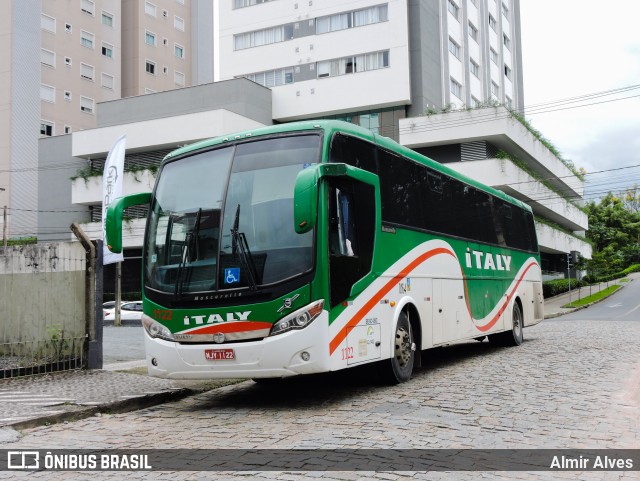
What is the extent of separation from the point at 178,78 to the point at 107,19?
30.1 feet

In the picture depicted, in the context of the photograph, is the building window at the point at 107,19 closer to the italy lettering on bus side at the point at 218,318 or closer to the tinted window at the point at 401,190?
the tinted window at the point at 401,190

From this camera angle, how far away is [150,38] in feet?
209

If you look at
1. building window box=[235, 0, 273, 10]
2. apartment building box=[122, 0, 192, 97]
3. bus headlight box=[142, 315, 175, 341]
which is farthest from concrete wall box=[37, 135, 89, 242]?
bus headlight box=[142, 315, 175, 341]

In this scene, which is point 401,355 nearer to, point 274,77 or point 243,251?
point 243,251

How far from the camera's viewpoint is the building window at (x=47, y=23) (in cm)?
5400

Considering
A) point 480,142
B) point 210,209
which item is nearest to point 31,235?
point 480,142

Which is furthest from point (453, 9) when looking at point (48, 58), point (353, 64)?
point (48, 58)

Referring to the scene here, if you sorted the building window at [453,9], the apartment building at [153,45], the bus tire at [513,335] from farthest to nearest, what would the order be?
the apartment building at [153,45] < the building window at [453,9] < the bus tire at [513,335]

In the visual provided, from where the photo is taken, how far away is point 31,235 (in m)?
53.4

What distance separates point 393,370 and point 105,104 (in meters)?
44.5

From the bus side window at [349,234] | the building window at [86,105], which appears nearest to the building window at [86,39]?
the building window at [86,105]

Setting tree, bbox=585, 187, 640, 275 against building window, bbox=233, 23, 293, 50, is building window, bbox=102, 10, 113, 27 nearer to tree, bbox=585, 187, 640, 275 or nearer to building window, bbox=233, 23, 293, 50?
building window, bbox=233, 23, 293, 50

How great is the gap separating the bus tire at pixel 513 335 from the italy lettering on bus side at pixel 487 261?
122 cm

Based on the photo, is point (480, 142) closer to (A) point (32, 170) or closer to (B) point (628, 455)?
(A) point (32, 170)
